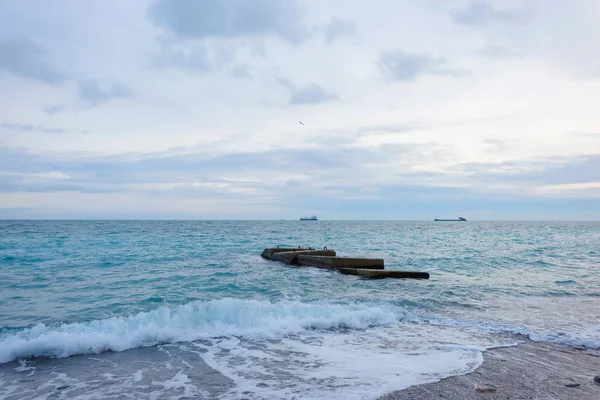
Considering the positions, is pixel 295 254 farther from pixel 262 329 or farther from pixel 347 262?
pixel 262 329

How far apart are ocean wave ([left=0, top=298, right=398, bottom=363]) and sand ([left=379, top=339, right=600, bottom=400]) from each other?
335cm

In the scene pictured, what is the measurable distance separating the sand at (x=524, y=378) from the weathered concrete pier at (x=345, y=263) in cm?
910

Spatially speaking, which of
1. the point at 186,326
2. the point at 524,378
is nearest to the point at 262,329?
the point at 186,326

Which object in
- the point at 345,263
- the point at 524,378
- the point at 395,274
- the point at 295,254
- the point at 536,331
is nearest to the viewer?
the point at 524,378

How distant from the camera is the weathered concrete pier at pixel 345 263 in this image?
56.0ft

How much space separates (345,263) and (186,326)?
10.9m

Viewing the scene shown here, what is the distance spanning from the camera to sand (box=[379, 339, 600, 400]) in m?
5.70

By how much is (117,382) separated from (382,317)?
6332mm

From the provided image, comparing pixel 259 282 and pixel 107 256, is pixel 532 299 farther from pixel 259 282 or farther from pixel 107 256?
pixel 107 256

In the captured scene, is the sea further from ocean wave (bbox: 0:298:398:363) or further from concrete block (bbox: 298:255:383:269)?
concrete block (bbox: 298:255:383:269)

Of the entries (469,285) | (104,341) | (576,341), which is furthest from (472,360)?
(469,285)

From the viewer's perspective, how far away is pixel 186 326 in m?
9.33

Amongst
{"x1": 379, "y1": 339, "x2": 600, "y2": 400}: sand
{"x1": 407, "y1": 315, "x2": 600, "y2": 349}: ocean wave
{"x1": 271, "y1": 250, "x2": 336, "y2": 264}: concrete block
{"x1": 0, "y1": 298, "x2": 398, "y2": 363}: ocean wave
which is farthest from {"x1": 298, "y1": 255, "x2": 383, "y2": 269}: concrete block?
{"x1": 379, "y1": 339, "x2": 600, "y2": 400}: sand

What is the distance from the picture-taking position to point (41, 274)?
17562 millimetres
